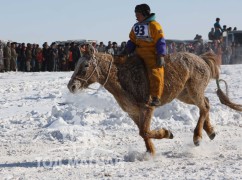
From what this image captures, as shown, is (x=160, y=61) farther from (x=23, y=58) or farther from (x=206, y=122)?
(x=23, y=58)

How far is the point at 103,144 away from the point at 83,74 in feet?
6.23

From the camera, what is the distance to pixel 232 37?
2811cm

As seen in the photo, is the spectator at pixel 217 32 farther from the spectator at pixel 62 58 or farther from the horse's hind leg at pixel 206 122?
the horse's hind leg at pixel 206 122

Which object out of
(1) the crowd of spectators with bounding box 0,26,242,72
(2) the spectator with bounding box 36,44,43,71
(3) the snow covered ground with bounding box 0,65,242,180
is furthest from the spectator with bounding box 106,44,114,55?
(3) the snow covered ground with bounding box 0,65,242,180

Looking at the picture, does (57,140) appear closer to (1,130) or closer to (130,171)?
(1,130)

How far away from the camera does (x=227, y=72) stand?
21516 mm

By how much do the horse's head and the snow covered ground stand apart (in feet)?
1.19

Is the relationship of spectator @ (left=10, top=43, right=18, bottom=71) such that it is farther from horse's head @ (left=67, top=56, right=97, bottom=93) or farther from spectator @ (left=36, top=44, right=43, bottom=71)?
horse's head @ (left=67, top=56, right=97, bottom=93)

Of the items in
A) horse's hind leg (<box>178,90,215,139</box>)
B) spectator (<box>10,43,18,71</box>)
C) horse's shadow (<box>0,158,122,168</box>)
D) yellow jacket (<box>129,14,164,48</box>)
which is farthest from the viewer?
spectator (<box>10,43,18,71</box>)

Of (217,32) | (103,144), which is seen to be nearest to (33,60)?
(217,32)

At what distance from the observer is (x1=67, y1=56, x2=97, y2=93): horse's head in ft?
22.3

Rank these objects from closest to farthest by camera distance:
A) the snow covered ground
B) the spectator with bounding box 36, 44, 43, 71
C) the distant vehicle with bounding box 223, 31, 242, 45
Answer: the snow covered ground → the spectator with bounding box 36, 44, 43, 71 → the distant vehicle with bounding box 223, 31, 242, 45

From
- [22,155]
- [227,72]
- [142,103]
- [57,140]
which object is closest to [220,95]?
[142,103]

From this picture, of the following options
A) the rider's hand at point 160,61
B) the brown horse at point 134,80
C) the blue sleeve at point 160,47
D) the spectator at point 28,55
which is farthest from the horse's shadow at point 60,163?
the spectator at point 28,55
